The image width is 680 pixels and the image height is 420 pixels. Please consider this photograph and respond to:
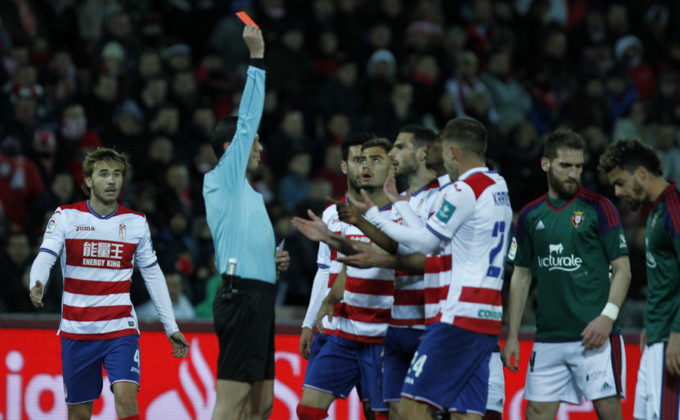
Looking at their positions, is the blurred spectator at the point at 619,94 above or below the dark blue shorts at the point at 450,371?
above

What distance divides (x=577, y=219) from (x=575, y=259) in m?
0.30

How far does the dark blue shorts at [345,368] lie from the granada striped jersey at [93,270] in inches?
58.4

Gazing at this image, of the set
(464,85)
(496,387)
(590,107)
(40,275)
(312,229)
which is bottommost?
(496,387)

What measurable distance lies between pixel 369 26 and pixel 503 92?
2.37 metres

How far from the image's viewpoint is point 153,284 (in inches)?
300

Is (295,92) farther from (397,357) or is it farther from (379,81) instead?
(397,357)

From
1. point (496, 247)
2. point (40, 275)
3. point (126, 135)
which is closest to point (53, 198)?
point (126, 135)

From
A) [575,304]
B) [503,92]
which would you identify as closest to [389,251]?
[575,304]

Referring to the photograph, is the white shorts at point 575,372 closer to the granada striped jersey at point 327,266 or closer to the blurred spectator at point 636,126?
the granada striped jersey at point 327,266

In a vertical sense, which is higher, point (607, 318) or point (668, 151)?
point (668, 151)

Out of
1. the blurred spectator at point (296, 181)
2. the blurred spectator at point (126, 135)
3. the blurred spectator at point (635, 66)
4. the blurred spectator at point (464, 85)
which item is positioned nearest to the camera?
the blurred spectator at point (126, 135)

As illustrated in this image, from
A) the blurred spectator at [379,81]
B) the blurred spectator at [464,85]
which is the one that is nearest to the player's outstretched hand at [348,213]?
the blurred spectator at [379,81]

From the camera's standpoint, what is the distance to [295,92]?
549 inches

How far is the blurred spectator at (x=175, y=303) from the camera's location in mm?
10625
